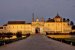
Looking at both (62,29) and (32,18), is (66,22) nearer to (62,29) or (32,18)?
(62,29)

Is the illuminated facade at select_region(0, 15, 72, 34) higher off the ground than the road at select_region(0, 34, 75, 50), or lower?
higher

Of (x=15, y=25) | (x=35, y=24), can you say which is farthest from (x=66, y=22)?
(x=15, y=25)

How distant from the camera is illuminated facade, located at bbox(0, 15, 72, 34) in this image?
415 ft

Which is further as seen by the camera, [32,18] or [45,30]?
[32,18]

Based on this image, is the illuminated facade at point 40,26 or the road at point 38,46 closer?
the road at point 38,46

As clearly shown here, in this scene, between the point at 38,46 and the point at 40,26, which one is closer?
the point at 38,46

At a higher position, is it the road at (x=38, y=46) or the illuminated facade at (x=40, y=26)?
the illuminated facade at (x=40, y=26)

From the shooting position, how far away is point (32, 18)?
443 ft

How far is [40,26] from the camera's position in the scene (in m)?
127

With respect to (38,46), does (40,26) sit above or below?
above

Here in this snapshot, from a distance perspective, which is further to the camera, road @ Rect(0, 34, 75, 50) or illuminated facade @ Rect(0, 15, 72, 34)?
illuminated facade @ Rect(0, 15, 72, 34)

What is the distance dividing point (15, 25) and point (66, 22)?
23499mm

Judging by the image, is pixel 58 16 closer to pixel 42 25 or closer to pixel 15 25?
pixel 42 25

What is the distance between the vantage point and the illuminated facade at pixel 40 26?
415 feet
